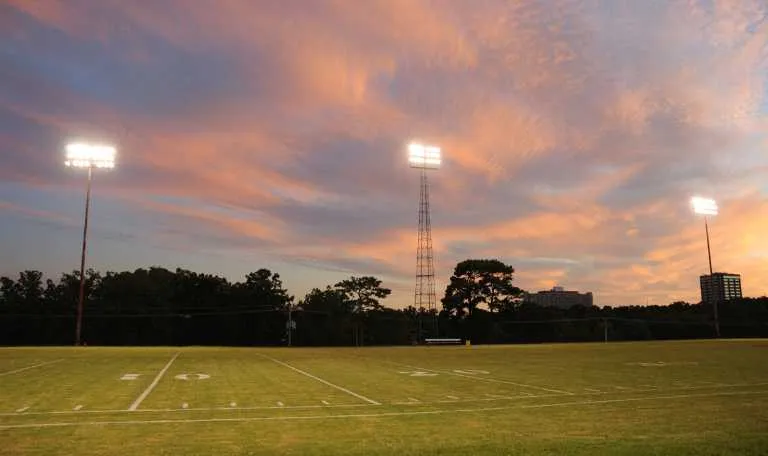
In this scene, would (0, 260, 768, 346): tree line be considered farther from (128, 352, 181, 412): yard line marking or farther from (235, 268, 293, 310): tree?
(128, 352, 181, 412): yard line marking

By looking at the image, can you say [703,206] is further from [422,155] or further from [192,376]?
[192,376]

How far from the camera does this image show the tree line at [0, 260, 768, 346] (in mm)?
120500

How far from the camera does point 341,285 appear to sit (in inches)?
5787

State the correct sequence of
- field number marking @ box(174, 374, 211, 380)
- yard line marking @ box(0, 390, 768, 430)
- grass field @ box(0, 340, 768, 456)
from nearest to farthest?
grass field @ box(0, 340, 768, 456)
yard line marking @ box(0, 390, 768, 430)
field number marking @ box(174, 374, 211, 380)

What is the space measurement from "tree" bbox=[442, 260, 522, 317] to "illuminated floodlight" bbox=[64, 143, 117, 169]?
3377 inches

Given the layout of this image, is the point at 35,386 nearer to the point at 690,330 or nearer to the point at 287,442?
the point at 287,442

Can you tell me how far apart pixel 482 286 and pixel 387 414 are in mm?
118974

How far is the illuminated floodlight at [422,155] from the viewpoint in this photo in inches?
2813

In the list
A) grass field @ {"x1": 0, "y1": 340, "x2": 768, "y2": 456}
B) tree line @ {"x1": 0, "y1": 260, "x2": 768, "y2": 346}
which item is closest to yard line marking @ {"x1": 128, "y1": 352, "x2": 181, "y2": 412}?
grass field @ {"x1": 0, "y1": 340, "x2": 768, "y2": 456}

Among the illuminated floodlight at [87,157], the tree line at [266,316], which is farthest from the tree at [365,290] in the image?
the illuminated floodlight at [87,157]

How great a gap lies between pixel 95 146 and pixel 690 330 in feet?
355

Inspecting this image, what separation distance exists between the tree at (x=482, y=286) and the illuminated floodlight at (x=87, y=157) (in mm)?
85773

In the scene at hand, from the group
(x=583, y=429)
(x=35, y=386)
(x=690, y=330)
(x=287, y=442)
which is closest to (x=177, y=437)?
(x=287, y=442)

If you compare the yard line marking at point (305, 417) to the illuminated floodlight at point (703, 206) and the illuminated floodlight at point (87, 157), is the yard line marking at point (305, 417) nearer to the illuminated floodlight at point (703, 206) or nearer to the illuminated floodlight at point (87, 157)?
the illuminated floodlight at point (87, 157)
